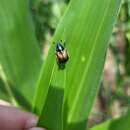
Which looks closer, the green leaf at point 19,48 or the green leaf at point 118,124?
the green leaf at point 118,124

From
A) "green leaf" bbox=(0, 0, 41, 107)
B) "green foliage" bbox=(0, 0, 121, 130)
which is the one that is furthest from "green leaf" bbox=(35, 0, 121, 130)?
"green leaf" bbox=(0, 0, 41, 107)

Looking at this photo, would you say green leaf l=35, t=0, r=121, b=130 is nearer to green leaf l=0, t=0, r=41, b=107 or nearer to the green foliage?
the green foliage

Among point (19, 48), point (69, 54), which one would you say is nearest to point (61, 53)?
point (69, 54)

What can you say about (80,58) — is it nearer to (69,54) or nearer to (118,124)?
(69,54)

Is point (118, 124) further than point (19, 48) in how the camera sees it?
No

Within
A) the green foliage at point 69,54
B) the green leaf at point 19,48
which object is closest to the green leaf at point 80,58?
the green foliage at point 69,54

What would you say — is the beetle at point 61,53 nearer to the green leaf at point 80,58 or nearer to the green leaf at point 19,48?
the green leaf at point 80,58
